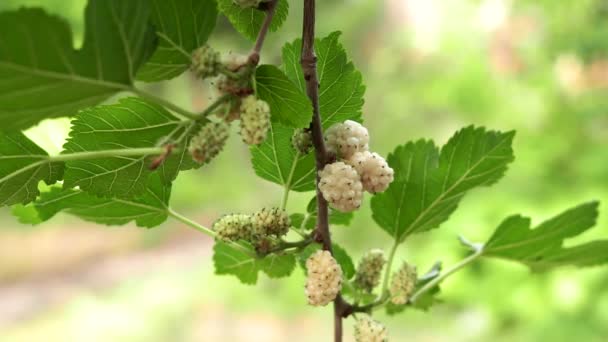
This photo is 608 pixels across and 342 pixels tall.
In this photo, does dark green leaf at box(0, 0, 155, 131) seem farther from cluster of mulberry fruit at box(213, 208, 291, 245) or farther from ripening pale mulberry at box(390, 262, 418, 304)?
ripening pale mulberry at box(390, 262, 418, 304)

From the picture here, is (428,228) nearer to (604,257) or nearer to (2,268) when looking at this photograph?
(604,257)

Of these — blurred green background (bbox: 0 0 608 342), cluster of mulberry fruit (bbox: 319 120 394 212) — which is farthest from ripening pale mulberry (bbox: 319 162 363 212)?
blurred green background (bbox: 0 0 608 342)

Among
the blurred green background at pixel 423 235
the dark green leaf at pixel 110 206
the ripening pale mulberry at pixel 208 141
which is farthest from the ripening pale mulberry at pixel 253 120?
the blurred green background at pixel 423 235

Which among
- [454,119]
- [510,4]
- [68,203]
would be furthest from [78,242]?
[68,203]

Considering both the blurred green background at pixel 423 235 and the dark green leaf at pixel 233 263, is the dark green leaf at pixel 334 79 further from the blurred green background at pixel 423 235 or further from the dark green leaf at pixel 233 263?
the blurred green background at pixel 423 235

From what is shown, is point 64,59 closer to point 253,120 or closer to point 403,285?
point 253,120

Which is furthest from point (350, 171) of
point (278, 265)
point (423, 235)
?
point (423, 235)

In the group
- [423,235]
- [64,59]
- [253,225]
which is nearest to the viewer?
[64,59]
